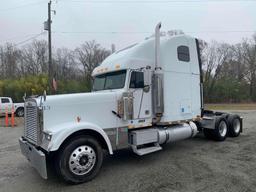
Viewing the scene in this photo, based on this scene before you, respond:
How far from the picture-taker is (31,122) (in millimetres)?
5727

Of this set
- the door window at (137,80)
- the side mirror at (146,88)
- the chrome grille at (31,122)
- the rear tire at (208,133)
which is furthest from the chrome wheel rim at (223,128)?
the chrome grille at (31,122)

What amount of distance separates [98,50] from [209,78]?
79.3 ft

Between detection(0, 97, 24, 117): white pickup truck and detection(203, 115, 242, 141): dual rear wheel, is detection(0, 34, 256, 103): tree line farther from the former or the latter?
detection(203, 115, 242, 141): dual rear wheel

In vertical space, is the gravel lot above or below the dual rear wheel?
below

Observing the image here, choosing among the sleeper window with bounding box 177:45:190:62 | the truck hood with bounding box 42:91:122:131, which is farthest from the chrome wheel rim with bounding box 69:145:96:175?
the sleeper window with bounding box 177:45:190:62

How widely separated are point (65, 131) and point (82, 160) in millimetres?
740

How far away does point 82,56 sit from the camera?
4959 cm

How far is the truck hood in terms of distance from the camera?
5348 mm

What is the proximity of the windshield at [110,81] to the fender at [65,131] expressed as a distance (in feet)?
4.89

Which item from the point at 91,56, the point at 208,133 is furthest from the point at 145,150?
the point at 91,56

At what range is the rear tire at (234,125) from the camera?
386 inches

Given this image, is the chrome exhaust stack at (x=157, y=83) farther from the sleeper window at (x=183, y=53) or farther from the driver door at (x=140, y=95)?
the sleeper window at (x=183, y=53)

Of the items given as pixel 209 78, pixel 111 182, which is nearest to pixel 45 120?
pixel 111 182

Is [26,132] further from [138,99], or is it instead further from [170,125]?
[170,125]
